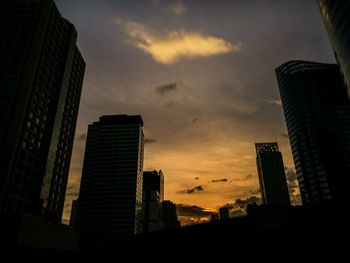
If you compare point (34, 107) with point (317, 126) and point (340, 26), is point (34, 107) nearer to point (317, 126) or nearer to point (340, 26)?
point (340, 26)

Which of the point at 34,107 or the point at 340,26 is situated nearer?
the point at 340,26

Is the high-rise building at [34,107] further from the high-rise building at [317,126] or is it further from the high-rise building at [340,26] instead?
the high-rise building at [317,126]

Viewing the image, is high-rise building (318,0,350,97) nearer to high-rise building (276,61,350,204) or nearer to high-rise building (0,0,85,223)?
high-rise building (0,0,85,223)

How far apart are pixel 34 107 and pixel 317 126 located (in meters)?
151

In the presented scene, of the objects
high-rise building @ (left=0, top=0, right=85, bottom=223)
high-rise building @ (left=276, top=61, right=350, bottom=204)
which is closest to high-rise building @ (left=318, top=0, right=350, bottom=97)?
high-rise building @ (left=0, top=0, right=85, bottom=223)

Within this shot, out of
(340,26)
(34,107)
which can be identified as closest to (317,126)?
(340,26)

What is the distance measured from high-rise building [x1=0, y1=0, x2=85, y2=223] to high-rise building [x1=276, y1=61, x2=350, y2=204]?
437 feet

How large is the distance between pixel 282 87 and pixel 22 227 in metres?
185

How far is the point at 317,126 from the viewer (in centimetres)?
16812

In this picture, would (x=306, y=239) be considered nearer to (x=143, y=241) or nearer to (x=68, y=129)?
(x=143, y=241)

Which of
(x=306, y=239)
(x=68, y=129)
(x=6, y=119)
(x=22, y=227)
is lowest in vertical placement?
(x=306, y=239)

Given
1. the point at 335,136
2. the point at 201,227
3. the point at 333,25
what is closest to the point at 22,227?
the point at 201,227

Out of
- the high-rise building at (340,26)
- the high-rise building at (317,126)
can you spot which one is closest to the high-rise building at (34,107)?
the high-rise building at (340,26)

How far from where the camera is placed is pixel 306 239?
19953mm
